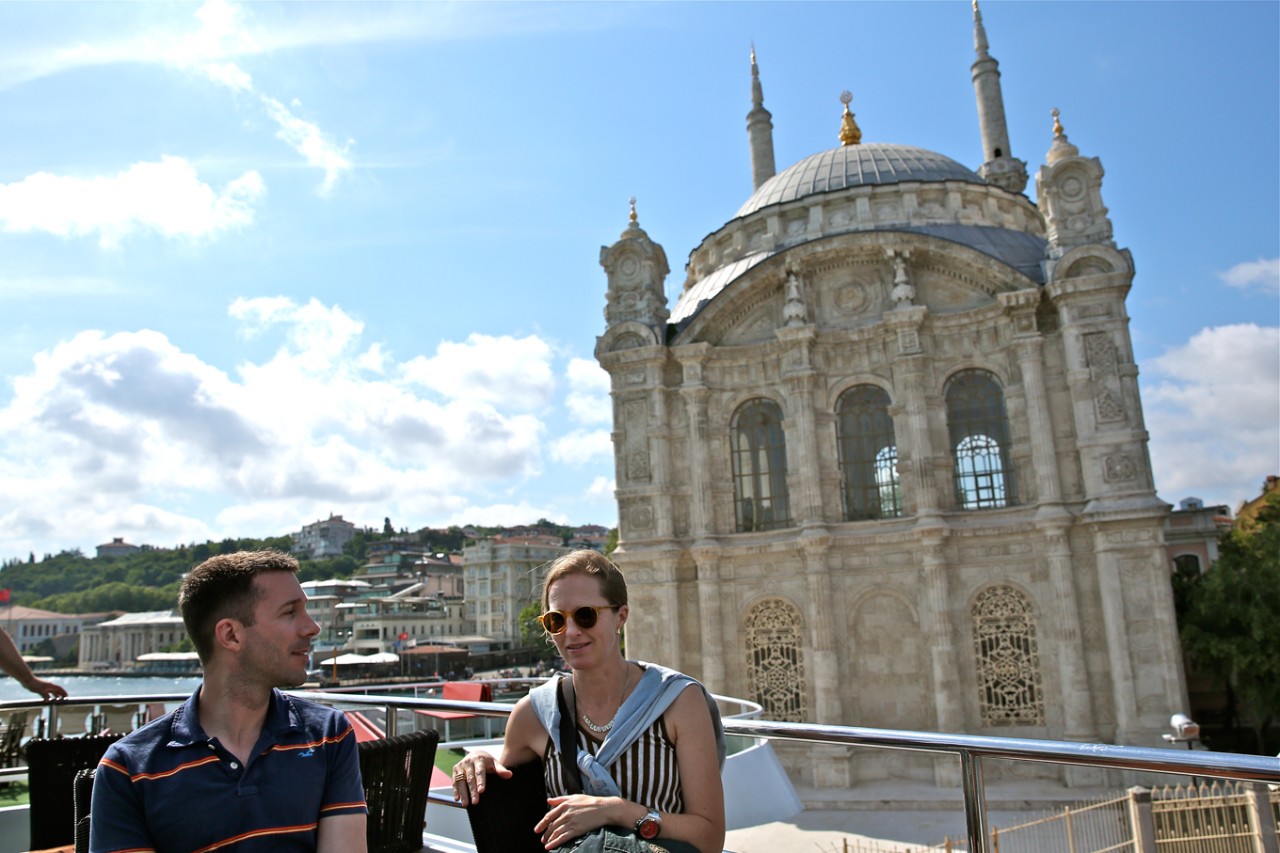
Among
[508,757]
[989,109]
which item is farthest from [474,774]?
[989,109]

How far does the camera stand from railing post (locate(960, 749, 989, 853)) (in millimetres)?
3271

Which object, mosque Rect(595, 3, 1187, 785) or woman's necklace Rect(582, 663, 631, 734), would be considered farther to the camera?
mosque Rect(595, 3, 1187, 785)

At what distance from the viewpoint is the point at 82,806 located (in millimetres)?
2824

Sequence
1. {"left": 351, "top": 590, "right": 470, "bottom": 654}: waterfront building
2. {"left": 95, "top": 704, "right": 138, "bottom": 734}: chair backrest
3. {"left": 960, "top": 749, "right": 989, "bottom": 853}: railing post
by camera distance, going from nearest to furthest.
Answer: {"left": 960, "top": 749, "right": 989, "bottom": 853}: railing post
{"left": 95, "top": 704, "right": 138, "bottom": 734}: chair backrest
{"left": 351, "top": 590, "right": 470, "bottom": 654}: waterfront building

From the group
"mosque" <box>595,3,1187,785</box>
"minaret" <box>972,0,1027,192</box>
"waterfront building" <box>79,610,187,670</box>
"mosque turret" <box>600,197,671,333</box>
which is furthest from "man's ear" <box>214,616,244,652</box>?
"waterfront building" <box>79,610,187,670</box>

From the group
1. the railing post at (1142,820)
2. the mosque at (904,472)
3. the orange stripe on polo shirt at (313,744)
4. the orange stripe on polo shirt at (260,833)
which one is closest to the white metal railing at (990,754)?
the orange stripe on polo shirt at (313,744)

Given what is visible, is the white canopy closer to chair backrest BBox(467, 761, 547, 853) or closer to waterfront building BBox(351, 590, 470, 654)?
waterfront building BBox(351, 590, 470, 654)

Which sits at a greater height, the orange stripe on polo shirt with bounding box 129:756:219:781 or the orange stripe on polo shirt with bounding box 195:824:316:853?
the orange stripe on polo shirt with bounding box 129:756:219:781

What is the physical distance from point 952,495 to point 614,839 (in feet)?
67.1

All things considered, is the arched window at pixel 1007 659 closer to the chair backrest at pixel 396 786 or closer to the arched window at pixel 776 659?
the arched window at pixel 776 659

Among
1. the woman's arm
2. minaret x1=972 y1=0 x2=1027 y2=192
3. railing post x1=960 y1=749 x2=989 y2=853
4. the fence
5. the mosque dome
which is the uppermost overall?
minaret x1=972 y1=0 x2=1027 y2=192

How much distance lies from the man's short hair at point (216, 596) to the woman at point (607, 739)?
2.94 ft

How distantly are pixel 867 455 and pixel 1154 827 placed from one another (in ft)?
35.5

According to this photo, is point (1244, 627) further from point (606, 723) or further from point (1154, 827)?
point (606, 723)
